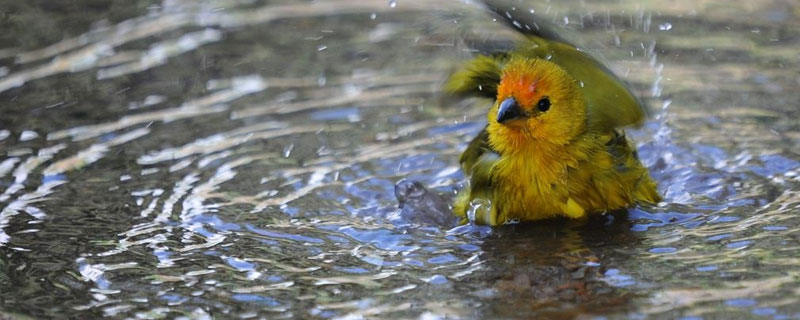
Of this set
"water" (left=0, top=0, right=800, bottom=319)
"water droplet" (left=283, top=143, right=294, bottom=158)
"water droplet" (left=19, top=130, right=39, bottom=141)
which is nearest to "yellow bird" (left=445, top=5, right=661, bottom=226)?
"water" (left=0, top=0, right=800, bottom=319)

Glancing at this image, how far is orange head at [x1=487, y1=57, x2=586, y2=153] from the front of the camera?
5117 mm

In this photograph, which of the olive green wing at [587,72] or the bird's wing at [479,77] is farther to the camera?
the bird's wing at [479,77]

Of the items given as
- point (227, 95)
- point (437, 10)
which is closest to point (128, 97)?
point (227, 95)

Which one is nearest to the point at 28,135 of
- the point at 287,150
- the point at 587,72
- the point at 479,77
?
the point at 287,150

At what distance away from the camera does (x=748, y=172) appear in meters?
5.65

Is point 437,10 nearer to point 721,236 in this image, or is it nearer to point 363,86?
point 363,86

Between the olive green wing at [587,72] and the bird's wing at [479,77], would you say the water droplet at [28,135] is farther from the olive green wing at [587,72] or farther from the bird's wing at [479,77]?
the olive green wing at [587,72]

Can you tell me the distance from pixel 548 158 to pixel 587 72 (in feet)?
2.15

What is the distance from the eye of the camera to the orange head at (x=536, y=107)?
5117 millimetres

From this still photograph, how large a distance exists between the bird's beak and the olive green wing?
1.51 feet

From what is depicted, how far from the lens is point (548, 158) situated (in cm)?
522

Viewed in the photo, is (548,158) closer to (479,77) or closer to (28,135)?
(479,77)

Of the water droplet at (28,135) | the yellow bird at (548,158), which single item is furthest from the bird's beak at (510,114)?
the water droplet at (28,135)

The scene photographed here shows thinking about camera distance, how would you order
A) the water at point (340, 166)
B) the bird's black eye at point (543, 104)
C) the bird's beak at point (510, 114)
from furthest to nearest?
the bird's black eye at point (543, 104)
the bird's beak at point (510, 114)
the water at point (340, 166)
